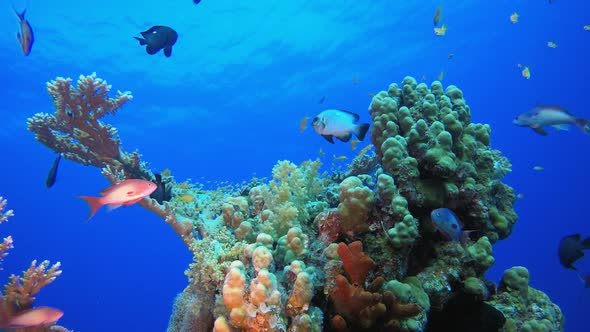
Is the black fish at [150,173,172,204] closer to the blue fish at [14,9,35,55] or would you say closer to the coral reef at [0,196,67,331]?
the coral reef at [0,196,67,331]

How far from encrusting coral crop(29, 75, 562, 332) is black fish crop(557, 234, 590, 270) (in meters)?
0.79

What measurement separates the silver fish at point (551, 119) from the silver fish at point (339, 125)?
94.9 inches

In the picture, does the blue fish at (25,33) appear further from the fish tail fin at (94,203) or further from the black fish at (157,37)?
the fish tail fin at (94,203)

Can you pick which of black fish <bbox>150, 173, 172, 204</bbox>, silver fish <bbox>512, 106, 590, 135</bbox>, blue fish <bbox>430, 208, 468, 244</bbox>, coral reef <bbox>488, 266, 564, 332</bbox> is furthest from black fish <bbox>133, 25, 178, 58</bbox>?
coral reef <bbox>488, 266, 564, 332</bbox>

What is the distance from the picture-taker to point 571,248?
4.34 metres

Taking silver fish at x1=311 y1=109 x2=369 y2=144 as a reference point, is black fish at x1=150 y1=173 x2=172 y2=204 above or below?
below

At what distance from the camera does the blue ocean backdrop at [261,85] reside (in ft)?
92.1

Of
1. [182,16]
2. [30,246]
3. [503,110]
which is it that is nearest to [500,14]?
[182,16]

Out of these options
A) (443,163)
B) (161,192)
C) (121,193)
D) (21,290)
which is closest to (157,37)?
(161,192)

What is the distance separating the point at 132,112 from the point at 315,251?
40.6 metres

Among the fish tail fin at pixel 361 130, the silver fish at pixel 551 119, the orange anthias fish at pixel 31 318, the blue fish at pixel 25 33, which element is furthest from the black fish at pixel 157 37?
the silver fish at pixel 551 119

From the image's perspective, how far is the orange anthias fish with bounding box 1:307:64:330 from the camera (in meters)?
3.73

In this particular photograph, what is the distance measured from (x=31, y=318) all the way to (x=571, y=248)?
6.45 metres

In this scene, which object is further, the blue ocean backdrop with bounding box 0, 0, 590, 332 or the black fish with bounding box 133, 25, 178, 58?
the blue ocean backdrop with bounding box 0, 0, 590, 332
